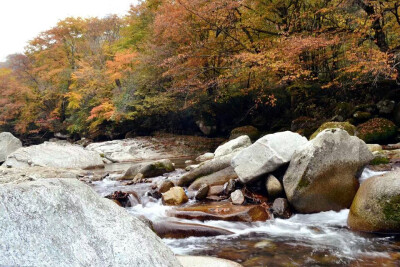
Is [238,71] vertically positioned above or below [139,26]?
below

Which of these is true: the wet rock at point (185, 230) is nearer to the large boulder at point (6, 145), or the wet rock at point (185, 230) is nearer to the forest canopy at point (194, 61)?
the forest canopy at point (194, 61)

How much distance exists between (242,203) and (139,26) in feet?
71.4

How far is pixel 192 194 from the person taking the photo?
687cm

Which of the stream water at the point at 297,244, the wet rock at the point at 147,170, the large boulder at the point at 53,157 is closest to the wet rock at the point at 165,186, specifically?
the stream water at the point at 297,244

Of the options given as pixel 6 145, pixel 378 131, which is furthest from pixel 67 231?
pixel 6 145

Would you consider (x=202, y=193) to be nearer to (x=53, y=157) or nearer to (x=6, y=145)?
(x=53, y=157)

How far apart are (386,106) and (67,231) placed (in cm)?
1497

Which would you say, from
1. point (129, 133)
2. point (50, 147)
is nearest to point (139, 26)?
point (129, 133)

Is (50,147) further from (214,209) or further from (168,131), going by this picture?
(214,209)

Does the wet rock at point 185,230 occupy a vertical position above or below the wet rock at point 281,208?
below

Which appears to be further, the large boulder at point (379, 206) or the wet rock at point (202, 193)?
the wet rock at point (202, 193)

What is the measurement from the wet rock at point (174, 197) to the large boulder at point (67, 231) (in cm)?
413

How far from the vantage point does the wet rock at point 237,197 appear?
19.5 ft

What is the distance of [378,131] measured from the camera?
39.0 feet
